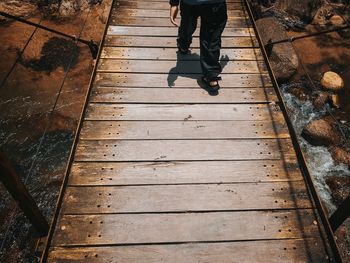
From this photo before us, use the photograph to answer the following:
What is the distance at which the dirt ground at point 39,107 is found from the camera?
6.50 meters

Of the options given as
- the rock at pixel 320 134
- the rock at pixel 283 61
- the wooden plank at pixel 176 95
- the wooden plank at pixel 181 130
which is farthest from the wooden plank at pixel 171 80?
the rock at pixel 283 61

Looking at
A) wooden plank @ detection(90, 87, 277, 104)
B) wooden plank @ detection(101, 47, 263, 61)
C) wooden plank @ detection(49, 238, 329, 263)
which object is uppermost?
wooden plank @ detection(101, 47, 263, 61)

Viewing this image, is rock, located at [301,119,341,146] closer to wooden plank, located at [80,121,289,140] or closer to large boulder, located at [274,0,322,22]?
wooden plank, located at [80,121,289,140]

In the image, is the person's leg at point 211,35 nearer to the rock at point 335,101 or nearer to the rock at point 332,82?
the rock at point 335,101

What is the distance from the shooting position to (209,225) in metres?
3.42

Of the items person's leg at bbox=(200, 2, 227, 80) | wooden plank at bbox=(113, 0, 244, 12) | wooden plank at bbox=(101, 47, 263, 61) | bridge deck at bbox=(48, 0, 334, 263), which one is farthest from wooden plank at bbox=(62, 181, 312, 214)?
wooden plank at bbox=(113, 0, 244, 12)

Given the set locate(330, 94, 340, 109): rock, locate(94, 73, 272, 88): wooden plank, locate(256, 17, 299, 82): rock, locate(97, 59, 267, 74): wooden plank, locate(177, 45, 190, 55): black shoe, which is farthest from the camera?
locate(256, 17, 299, 82): rock

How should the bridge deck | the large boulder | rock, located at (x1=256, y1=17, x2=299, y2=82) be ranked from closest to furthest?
1. the bridge deck
2. rock, located at (x1=256, y1=17, x2=299, y2=82)
3. the large boulder

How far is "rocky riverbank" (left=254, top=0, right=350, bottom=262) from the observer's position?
23.1 ft

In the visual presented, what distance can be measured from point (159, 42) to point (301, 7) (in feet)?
23.4

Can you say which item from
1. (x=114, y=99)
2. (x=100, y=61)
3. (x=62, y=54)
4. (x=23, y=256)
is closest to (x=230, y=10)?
(x=100, y=61)

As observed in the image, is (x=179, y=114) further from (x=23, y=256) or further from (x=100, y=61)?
(x=23, y=256)

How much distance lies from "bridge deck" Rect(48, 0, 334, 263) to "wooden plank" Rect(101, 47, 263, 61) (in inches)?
1.4

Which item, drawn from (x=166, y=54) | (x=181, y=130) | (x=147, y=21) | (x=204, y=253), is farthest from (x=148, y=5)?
(x=204, y=253)
